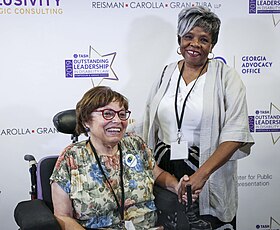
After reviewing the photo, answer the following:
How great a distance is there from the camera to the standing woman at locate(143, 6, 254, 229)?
2512mm

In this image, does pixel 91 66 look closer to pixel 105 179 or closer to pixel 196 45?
pixel 196 45

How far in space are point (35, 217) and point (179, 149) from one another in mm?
910

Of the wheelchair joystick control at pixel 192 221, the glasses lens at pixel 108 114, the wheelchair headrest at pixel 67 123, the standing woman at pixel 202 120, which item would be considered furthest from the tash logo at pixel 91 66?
the wheelchair joystick control at pixel 192 221

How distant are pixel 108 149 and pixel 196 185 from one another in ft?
1.65

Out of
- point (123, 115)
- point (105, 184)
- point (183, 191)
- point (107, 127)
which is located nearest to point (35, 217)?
point (105, 184)

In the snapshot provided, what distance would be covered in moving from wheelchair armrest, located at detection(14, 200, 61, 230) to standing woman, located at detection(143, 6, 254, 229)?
30.5 inches

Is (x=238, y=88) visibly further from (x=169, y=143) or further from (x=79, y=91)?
(x=79, y=91)

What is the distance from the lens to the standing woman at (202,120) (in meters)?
2.51

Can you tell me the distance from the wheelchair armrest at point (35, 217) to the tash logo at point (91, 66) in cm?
109

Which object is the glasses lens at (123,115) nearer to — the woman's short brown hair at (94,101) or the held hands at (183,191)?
the woman's short brown hair at (94,101)

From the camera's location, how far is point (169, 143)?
2658 millimetres

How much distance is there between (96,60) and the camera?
3047 millimetres

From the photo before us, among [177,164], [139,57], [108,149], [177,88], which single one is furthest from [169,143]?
[139,57]

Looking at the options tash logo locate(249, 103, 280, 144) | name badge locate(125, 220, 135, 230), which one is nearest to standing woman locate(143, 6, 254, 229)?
name badge locate(125, 220, 135, 230)
